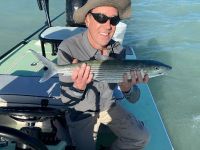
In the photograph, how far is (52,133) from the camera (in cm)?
309

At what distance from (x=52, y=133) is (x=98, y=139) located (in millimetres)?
828

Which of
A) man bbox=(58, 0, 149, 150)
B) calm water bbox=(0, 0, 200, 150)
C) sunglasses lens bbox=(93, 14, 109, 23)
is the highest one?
sunglasses lens bbox=(93, 14, 109, 23)

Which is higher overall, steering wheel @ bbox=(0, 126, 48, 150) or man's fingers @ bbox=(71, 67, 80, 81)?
steering wheel @ bbox=(0, 126, 48, 150)

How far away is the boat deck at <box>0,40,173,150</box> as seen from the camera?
4.11 meters

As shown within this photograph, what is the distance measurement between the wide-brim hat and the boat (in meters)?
0.82

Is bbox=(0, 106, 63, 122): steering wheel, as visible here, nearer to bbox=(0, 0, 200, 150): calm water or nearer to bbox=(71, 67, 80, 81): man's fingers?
bbox=(71, 67, 80, 81): man's fingers

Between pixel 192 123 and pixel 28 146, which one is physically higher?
pixel 28 146

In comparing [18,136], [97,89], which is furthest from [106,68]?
[18,136]

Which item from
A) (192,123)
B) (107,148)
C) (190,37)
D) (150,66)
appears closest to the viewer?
(150,66)

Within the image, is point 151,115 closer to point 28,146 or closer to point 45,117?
point 45,117

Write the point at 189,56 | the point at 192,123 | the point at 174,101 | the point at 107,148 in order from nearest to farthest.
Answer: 1. the point at 107,148
2. the point at 192,123
3. the point at 174,101
4. the point at 189,56

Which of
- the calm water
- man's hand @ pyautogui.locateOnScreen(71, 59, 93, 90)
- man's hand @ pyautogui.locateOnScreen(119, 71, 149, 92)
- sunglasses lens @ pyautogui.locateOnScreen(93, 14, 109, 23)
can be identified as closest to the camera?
man's hand @ pyautogui.locateOnScreen(71, 59, 93, 90)

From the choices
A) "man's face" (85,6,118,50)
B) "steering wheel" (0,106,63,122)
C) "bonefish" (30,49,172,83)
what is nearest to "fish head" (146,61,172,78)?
"bonefish" (30,49,172,83)

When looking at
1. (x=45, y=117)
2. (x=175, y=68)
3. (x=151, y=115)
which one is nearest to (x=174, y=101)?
(x=175, y=68)
